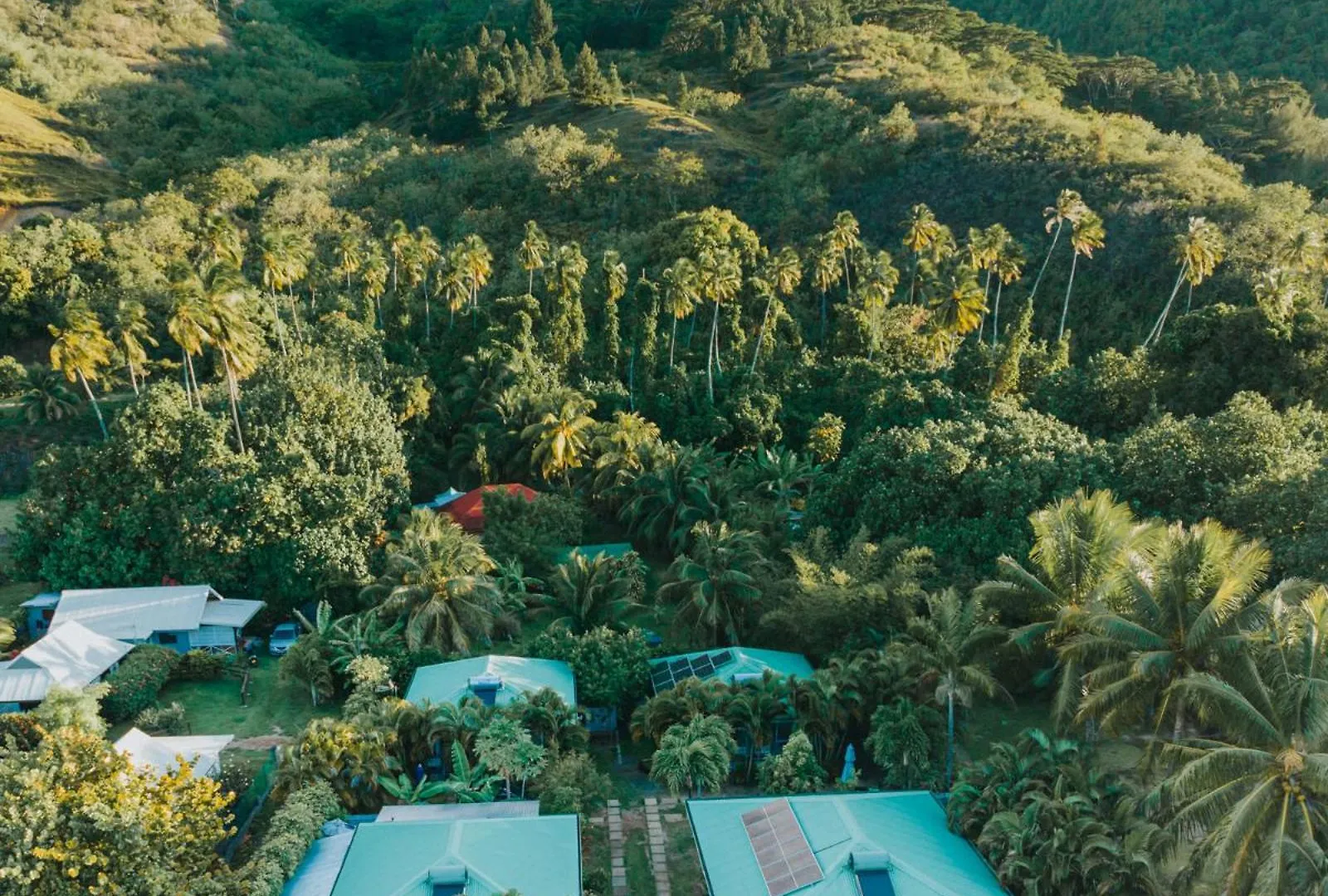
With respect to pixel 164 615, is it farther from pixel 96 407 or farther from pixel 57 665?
pixel 96 407

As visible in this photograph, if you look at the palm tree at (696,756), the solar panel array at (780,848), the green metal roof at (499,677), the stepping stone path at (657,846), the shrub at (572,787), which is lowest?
the stepping stone path at (657,846)

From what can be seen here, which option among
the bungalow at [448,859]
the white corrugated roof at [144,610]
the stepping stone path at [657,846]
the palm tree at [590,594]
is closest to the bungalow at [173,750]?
the bungalow at [448,859]

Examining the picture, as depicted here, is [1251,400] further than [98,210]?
No

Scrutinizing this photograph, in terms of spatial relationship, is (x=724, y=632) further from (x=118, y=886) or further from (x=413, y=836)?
(x=118, y=886)

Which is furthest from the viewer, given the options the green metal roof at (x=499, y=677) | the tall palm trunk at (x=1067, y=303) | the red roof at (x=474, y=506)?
the tall palm trunk at (x=1067, y=303)

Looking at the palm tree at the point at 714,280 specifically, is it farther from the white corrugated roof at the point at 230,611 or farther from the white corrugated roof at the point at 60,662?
the white corrugated roof at the point at 60,662

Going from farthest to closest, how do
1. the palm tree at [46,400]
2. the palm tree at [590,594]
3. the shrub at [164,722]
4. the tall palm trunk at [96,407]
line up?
the palm tree at [46,400] < the tall palm trunk at [96,407] < the palm tree at [590,594] < the shrub at [164,722]

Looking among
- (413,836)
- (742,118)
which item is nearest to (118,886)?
(413,836)
